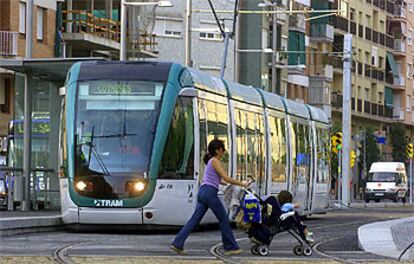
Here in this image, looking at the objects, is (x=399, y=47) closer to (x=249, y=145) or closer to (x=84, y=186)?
(x=249, y=145)

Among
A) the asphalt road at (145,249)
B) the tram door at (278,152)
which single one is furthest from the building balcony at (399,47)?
the asphalt road at (145,249)

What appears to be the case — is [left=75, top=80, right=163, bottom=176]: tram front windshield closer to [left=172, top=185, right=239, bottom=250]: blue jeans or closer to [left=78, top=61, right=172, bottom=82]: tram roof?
[left=78, top=61, right=172, bottom=82]: tram roof

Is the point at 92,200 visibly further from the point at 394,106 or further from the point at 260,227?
the point at 394,106

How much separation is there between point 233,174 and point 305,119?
30.0 feet

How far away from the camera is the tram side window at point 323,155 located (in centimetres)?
3978

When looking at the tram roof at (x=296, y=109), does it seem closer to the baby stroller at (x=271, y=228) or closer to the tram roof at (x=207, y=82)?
the tram roof at (x=207, y=82)

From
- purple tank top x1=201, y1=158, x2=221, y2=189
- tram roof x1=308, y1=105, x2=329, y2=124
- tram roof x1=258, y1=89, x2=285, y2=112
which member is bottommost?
purple tank top x1=201, y1=158, x2=221, y2=189

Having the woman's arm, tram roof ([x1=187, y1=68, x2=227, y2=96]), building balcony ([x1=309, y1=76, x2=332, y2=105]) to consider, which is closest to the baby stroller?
the woman's arm

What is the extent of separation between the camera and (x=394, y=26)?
393 feet

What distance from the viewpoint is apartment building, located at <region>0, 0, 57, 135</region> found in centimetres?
5528

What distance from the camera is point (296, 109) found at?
36656 millimetres

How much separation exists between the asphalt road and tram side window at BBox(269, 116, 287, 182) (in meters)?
5.83

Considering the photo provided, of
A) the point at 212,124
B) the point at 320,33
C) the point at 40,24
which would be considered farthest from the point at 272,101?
the point at 320,33

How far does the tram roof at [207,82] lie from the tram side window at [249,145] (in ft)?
2.98
